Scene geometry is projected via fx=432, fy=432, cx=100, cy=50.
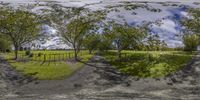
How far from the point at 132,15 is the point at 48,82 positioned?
2520 mm

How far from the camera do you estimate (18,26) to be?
969 cm

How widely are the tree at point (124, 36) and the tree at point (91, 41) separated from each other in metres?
0.33

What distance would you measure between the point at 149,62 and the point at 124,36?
0.78m

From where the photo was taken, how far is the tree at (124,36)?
9.12 meters

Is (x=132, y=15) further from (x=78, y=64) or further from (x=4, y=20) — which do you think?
(x=4, y=20)

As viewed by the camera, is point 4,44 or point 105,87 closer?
point 105,87

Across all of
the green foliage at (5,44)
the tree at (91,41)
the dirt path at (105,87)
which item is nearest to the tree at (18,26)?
the green foliage at (5,44)

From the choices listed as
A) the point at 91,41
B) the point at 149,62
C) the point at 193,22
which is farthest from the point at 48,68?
the point at 193,22

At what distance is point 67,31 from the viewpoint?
9.45 m

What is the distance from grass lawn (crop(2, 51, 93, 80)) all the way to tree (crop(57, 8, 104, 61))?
0.71 ft

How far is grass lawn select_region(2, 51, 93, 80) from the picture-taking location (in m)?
9.03

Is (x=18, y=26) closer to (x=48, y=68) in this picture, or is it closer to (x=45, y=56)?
(x=45, y=56)

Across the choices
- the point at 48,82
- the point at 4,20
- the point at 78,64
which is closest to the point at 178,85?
the point at 78,64

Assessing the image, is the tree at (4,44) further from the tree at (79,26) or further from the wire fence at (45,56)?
the tree at (79,26)
